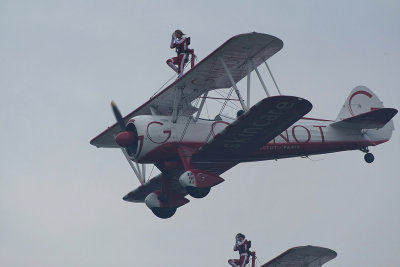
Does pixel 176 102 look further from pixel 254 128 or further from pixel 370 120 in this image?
pixel 370 120

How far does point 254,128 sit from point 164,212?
493 centimetres

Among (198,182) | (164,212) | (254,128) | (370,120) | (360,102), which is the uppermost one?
(360,102)

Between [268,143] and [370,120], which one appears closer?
[268,143]

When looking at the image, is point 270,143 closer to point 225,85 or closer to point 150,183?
point 225,85

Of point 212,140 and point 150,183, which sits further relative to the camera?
point 150,183

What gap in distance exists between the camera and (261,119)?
21.8 metres

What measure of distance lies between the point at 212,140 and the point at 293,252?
575cm

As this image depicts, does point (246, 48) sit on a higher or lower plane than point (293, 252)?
higher

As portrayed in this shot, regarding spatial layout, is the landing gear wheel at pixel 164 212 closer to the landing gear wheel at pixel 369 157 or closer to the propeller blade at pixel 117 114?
the propeller blade at pixel 117 114

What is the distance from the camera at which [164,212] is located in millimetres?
25219

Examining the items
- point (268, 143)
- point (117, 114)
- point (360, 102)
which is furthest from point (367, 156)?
point (117, 114)

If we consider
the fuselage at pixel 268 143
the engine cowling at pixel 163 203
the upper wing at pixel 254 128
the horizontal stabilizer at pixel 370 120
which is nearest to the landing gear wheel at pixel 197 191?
the upper wing at pixel 254 128

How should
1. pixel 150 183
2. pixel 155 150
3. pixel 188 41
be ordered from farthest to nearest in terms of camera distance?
pixel 150 183 → pixel 188 41 → pixel 155 150

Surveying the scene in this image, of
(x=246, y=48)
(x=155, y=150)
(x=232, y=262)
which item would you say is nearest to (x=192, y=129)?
(x=155, y=150)
